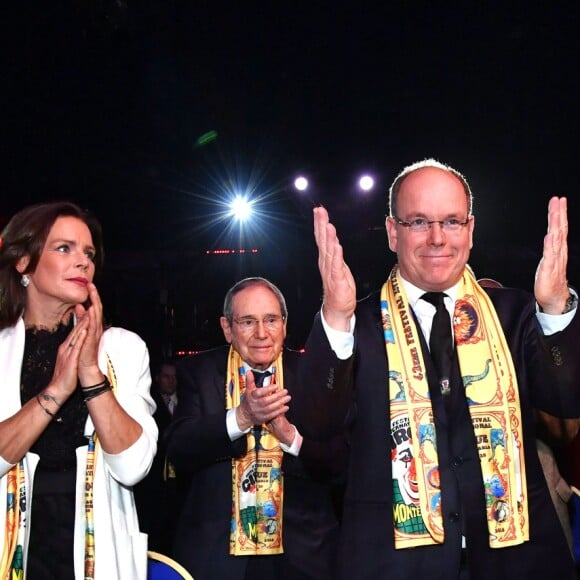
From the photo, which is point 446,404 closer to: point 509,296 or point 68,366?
point 509,296

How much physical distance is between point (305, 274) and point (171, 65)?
4290 millimetres

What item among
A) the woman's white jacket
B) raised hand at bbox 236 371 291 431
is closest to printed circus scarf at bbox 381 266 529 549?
raised hand at bbox 236 371 291 431

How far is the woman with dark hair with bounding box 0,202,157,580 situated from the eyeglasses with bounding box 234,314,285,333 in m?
0.80

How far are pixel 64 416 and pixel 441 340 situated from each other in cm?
132

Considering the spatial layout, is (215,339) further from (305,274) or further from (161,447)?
(161,447)

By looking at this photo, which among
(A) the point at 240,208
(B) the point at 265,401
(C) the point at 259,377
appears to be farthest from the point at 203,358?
(A) the point at 240,208

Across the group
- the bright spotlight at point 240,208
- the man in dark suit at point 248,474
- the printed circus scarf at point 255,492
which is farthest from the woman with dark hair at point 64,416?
the bright spotlight at point 240,208

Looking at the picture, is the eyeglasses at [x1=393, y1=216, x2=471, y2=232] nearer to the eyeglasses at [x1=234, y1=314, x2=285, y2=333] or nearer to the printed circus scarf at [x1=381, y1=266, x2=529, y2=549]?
the printed circus scarf at [x1=381, y1=266, x2=529, y2=549]

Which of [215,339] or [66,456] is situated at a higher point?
[215,339]

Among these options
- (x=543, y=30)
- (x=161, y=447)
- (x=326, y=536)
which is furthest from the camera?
(x=543, y=30)

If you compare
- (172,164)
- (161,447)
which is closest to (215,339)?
(172,164)

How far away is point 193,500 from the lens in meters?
3.02

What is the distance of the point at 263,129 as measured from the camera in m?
9.27

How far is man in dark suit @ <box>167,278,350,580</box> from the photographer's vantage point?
2.86 meters
